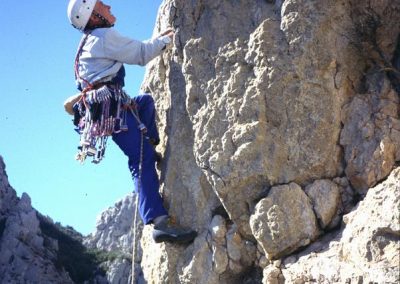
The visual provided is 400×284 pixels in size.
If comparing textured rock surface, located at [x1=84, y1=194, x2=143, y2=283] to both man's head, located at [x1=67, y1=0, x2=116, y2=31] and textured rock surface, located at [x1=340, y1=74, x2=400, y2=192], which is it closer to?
man's head, located at [x1=67, y1=0, x2=116, y2=31]

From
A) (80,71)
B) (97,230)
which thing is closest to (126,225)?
(97,230)

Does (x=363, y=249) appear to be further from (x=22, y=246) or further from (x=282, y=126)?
(x=22, y=246)

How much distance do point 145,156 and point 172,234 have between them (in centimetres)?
102

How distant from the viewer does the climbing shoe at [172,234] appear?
251 inches

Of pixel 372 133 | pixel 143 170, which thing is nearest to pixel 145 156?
pixel 143 170

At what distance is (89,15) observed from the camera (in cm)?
721

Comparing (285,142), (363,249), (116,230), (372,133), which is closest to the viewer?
(363,249)

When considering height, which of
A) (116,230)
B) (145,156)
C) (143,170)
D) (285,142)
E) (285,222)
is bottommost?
(285,222)

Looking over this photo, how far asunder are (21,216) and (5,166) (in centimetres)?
Result: 403

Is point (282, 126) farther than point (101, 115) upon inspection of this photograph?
No

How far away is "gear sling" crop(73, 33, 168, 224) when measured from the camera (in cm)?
688

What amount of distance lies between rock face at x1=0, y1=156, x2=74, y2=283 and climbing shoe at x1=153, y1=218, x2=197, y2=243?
2575cm

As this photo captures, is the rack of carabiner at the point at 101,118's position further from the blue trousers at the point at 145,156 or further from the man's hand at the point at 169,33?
the man's hand at the point at 169,33

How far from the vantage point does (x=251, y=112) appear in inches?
237
